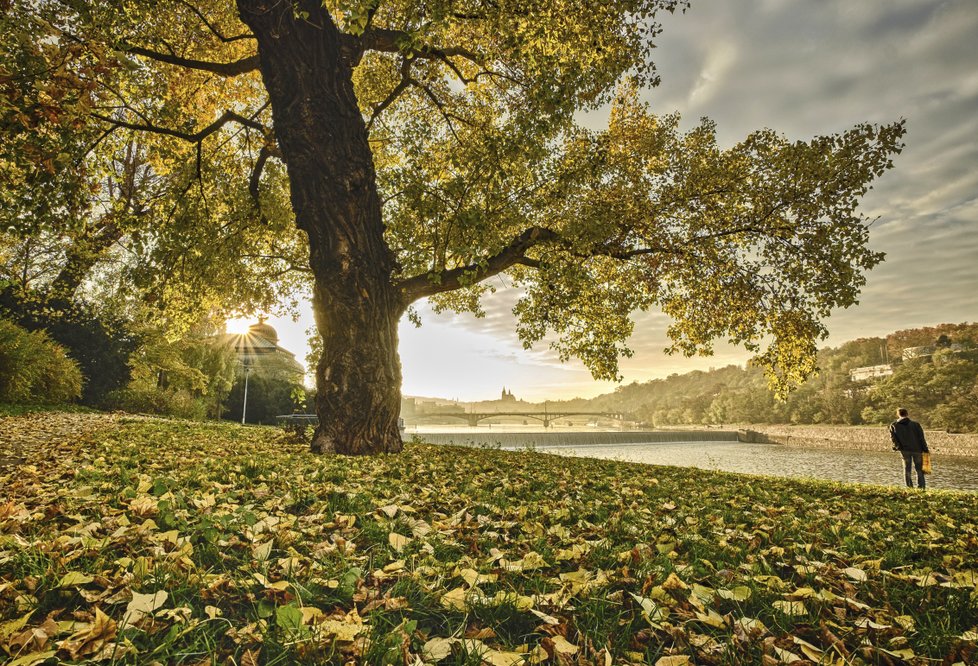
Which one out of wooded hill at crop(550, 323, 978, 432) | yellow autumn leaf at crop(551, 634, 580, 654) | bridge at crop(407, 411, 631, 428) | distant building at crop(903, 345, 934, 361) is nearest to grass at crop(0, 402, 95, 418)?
yellow autumn leaf at crop(551, 634, 580, 654)

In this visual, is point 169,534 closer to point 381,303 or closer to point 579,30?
point 381,303

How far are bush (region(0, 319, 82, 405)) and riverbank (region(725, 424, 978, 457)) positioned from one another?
62.3 meters

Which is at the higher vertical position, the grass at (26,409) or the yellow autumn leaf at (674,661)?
the grass at (26,409)

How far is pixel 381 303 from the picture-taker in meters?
8.20

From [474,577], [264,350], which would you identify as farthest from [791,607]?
[264,350]

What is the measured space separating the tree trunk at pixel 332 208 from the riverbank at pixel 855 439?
5471cm

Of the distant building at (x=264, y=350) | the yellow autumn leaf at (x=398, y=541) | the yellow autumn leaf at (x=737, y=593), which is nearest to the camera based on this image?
the yellow autumn leaf at (x=737, y=593)

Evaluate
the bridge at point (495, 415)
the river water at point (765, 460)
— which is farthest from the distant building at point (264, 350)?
the bridge at point (495, 415)

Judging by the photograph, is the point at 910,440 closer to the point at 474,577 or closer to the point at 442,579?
the point at 474,577

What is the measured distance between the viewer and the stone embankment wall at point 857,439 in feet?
140

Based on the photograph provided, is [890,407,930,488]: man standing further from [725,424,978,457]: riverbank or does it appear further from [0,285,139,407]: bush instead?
[725,424,978,457]: riverbank

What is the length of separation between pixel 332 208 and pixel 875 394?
81.8 meters

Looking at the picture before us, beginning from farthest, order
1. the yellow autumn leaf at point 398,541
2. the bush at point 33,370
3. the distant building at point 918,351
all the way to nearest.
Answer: the distant building at point 918,351 → the bush at point 33,370 → the yellow autumn leaf at point 398,541

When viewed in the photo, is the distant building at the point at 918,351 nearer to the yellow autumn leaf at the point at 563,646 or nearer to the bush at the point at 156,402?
the bush at the point at 156,402
